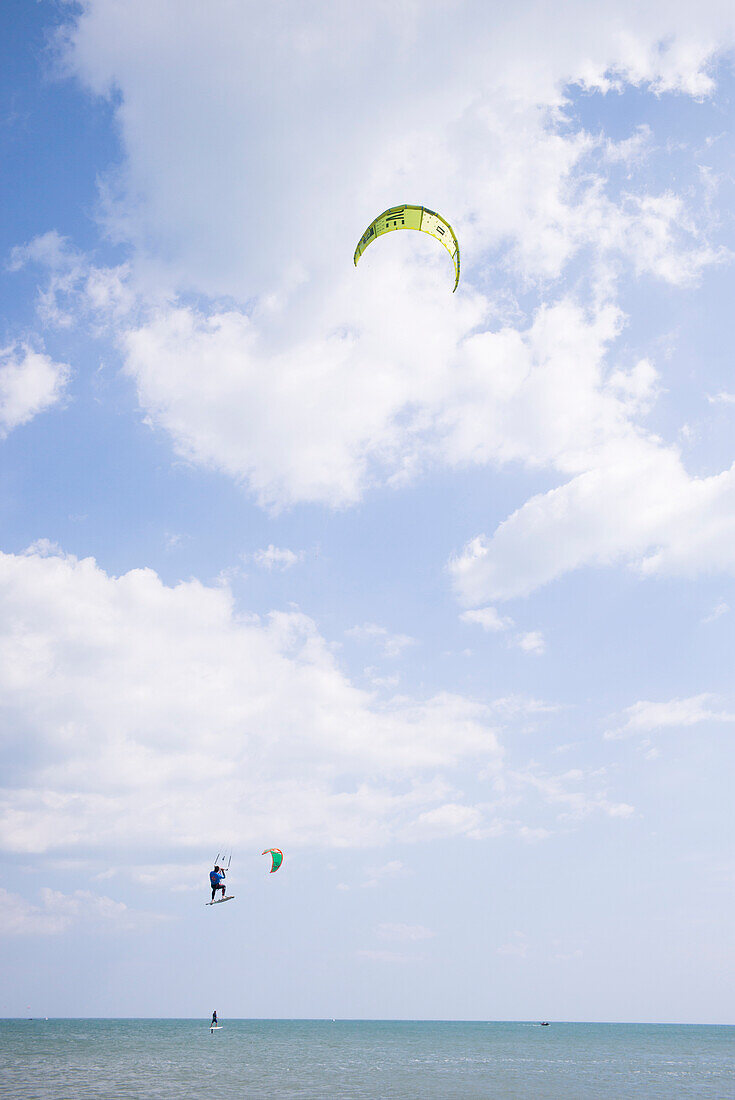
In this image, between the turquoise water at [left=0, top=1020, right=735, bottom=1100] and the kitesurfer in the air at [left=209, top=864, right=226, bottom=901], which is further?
the turquoise water at [left=0, top=1020, right=735, bottom=1100]

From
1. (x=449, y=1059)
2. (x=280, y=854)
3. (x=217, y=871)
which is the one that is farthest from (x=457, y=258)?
(x=449, y=1059)

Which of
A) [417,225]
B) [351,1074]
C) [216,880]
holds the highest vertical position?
[417,225]

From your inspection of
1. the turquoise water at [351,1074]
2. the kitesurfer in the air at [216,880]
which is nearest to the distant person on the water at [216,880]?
the kitesurfer in the air at [216,880]

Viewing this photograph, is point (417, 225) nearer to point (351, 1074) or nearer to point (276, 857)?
point (276, 857)

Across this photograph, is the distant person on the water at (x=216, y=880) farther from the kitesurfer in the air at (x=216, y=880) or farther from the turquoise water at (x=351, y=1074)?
the turquoise water at (x=351, y=1074)

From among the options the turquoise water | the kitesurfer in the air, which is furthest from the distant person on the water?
the turquoise water

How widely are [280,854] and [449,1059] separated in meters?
40.4

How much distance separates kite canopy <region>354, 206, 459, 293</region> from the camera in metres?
25.2

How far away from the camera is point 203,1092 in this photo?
36188 mm

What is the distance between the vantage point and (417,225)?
1011 inches

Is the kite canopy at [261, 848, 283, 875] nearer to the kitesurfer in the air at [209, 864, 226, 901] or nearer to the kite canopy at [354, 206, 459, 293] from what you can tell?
the kitesurfer in the air at [209, 864, 226, 901]

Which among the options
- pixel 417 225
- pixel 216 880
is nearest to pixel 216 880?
pixel 216 880

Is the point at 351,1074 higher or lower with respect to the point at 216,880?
lower

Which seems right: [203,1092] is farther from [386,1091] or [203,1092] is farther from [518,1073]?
[518,1073]
